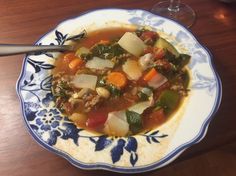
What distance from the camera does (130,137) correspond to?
0.93 metres

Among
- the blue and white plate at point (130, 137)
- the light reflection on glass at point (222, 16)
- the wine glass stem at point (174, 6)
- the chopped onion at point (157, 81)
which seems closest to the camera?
the blue and white plate at point (130, 137)

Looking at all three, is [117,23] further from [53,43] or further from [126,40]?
[53,43]

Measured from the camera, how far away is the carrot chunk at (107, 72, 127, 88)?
3.55ft

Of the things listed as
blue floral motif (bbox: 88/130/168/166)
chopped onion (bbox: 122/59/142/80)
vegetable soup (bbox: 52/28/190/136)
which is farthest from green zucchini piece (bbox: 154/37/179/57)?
blue floral motif (bbox: 88/130/168/166)

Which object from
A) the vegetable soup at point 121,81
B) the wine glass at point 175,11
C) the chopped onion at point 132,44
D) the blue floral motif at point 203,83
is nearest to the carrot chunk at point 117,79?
the vegetable soup at point 121,81

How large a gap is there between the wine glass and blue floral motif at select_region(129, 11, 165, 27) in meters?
0.13

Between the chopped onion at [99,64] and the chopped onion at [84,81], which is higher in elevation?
the chopped onion at [99,64]

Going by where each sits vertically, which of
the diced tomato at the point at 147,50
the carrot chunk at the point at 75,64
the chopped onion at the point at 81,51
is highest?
the diced tomato at the point at 147,50

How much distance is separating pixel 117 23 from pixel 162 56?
25 cm

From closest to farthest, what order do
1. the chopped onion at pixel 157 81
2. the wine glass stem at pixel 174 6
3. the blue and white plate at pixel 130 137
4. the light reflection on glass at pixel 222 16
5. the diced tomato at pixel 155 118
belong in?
the blue and white plate at pixel 130 137, the diced tomato at pixel 155 118, the chopped onion at pixel 157 81, the light reflection on glass at pixel 222 16, the wine glass stem at pixel 174 6

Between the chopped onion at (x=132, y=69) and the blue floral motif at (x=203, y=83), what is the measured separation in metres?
0.17

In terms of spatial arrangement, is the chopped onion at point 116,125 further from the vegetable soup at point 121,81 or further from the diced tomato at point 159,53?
the diced tomato at point 159,53

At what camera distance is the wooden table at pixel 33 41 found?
0.96 m

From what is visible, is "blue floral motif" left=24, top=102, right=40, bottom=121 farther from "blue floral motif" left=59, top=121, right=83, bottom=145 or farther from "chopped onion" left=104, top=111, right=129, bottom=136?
"chopped onion" left=104, top=111, right=129, bottom=136
